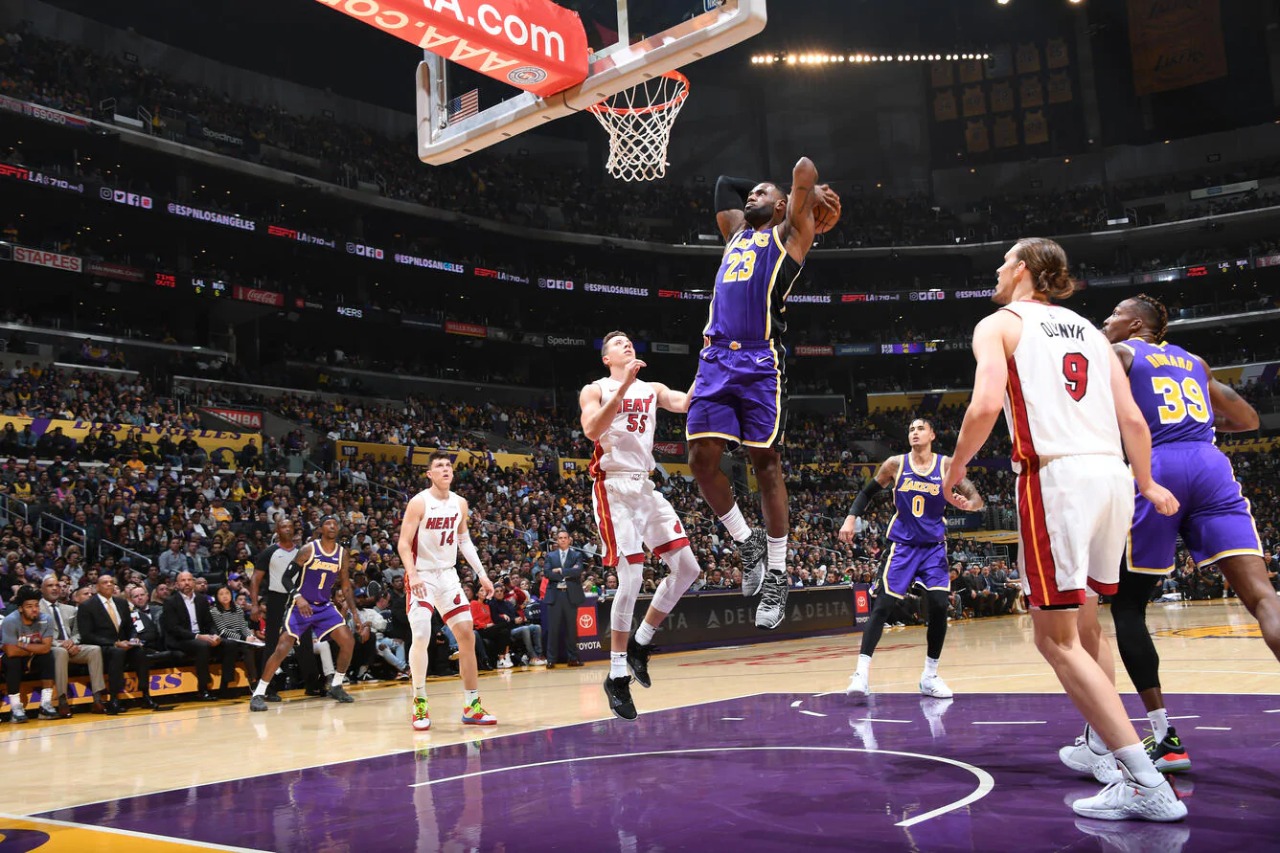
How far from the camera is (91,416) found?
22750 mm

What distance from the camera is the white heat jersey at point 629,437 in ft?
22.7

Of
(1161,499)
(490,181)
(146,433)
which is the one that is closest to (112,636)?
(1161,499)

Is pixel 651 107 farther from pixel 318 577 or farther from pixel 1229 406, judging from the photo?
pixel 1229 406

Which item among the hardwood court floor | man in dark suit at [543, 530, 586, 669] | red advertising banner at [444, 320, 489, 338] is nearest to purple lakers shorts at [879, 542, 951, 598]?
the hardwood court floor

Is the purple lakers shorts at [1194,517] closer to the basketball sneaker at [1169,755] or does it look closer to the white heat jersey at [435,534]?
the basketball sneaker at [1169,755]

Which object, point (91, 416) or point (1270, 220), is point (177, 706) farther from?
point (1270, 220)

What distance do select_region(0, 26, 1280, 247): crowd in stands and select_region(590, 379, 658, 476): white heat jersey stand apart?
1012 inches

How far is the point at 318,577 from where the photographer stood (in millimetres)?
11398

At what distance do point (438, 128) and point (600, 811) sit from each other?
5.51 meters

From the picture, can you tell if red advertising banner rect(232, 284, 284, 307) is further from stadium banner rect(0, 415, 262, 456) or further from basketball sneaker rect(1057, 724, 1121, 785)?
basketball sneaker rect(1057, 724, 1121, 785)

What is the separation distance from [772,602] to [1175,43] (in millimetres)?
41003

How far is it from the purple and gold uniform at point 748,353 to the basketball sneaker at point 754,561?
0.73 meters

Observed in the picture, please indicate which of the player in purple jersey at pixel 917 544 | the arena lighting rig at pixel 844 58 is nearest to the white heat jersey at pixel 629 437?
the player in purple jersey at pixel 917 544

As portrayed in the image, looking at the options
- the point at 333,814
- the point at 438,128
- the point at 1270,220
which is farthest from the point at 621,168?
the point at 1270,220
